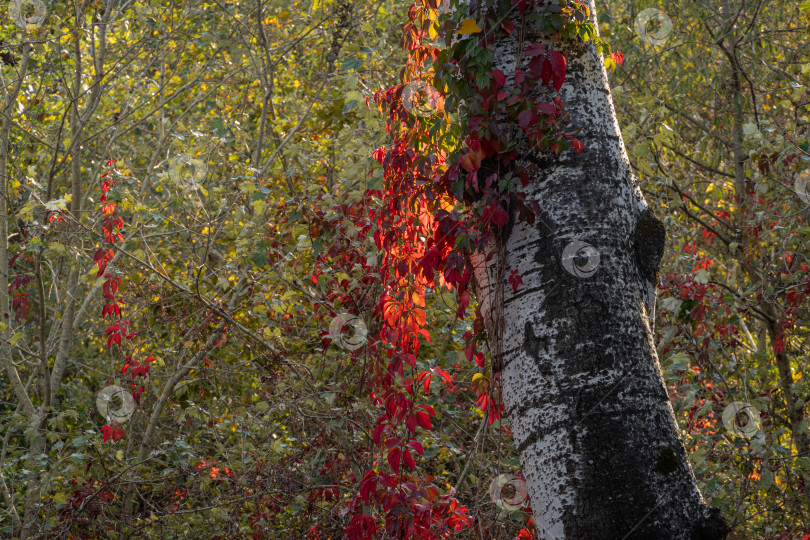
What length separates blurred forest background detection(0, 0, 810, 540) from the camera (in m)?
3.25

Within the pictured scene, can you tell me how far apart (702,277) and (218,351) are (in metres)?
2.87

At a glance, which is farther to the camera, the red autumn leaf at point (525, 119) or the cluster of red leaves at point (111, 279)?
the cluster of red leaves at point (111, 279)

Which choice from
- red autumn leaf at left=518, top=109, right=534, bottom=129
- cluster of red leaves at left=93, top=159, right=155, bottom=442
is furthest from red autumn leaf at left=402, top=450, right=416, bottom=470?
cluster of red leaves at left=93, top=159, right=155, bottom=442

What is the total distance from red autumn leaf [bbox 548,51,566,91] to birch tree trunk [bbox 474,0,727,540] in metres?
0.04

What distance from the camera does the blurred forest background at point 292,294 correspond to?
10.7 feet

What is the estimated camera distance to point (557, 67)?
4.96 ft

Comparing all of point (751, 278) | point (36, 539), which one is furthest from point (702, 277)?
point (36, 539)

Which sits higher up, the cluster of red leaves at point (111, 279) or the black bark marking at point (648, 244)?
the black bark marking at point (648, 244)

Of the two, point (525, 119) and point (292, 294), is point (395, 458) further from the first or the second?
point (292, 294)

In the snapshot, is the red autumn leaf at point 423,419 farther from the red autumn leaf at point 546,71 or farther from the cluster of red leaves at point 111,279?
the cluster of red leaves at point 111,279

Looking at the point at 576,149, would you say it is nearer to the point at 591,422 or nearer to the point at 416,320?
the point at 591,422

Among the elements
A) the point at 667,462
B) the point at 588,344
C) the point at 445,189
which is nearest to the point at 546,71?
the point at 445,189

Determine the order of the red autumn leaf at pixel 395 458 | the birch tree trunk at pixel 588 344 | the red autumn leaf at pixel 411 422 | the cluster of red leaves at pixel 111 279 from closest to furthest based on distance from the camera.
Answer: the birch tree trunk at pixel 588 344 < the red autumn leaf at pixel 395 458 < the red autumn leaf at pixel 411 422 < the cluster of red leaves at pixel 111 279

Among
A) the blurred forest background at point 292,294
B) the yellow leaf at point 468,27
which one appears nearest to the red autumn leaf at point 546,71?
the yellow leaf at point 468,27
